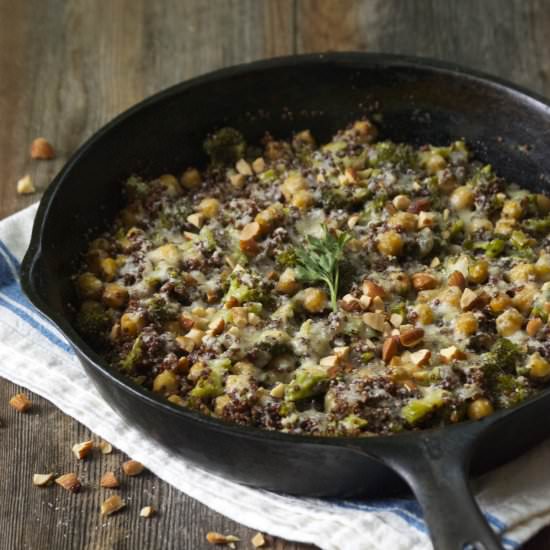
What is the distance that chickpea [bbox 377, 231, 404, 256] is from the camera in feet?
12.8

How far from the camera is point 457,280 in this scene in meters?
3.75

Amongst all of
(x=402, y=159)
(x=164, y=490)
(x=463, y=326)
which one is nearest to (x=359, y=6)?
(x=402, y=159)

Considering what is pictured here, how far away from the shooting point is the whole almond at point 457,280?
374cm

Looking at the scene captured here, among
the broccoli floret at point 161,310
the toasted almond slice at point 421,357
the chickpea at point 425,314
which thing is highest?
the chickpea at point 425,314

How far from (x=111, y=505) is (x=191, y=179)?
56.7 inches

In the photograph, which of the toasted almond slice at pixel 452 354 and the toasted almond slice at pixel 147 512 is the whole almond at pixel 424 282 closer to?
the toasted almond slice at pixel 452 354

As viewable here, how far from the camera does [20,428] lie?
3.93 metres

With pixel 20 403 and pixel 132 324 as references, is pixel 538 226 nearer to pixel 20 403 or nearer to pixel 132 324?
pixel 132 324

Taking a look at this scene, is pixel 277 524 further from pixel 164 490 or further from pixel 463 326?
pixel 463 326

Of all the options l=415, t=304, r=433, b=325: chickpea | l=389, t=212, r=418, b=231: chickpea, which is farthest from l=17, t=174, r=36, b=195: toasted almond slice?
l=415, t=304, r=433, b=325: chickpea

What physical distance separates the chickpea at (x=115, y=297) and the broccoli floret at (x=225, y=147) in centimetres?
85

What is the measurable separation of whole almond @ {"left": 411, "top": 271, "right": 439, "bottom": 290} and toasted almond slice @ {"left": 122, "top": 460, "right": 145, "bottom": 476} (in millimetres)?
1112

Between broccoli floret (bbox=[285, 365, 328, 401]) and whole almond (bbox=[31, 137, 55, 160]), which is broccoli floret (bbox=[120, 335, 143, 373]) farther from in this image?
whole almond (bbox=[31, 137, 55, 160])

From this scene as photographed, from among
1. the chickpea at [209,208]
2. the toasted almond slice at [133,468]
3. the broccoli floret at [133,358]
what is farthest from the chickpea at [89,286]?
the toasted almond slice at [133,468]
